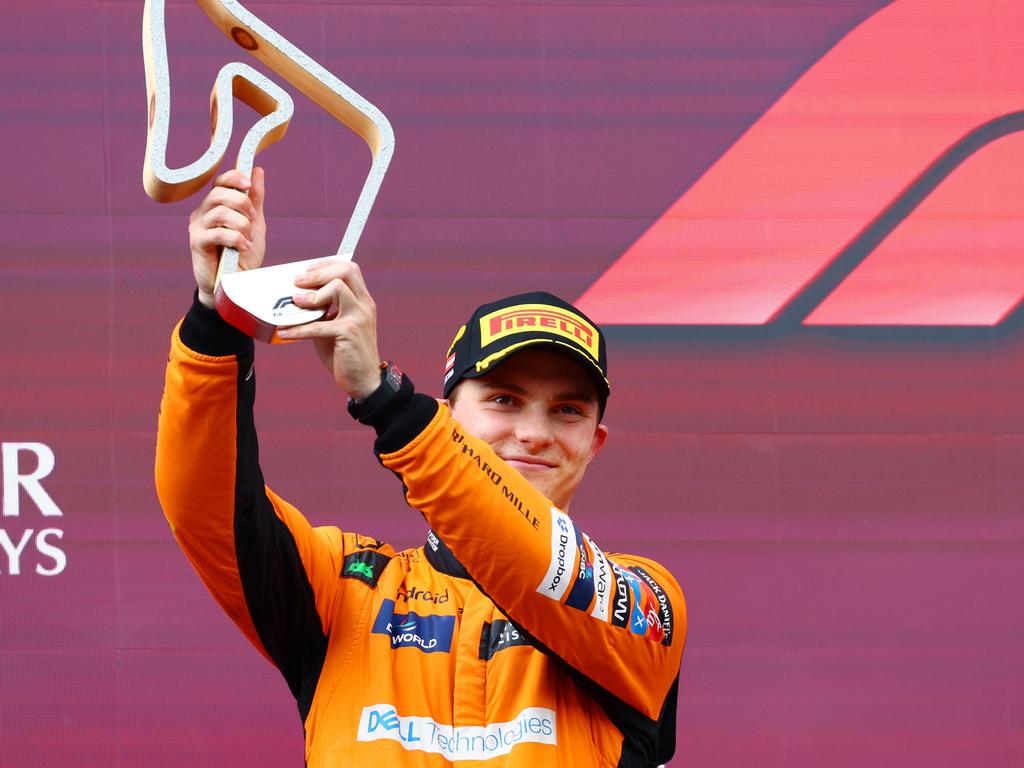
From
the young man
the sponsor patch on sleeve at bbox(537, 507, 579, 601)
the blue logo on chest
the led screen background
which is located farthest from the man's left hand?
the led screen background

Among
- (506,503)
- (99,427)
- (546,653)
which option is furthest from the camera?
(99,427)

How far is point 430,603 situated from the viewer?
1254mm

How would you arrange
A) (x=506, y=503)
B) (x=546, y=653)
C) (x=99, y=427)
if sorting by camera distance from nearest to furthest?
(x=506, y=503)
(x=546, y=653)
(x=99, y=427)

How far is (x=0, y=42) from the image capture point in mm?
2377

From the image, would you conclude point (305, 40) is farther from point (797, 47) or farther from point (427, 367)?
point (797, 47)

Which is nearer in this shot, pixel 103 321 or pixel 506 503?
pixel 506 503

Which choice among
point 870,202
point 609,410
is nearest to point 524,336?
point 609,410

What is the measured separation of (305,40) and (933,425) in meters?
1.54

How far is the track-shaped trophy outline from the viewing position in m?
1.01

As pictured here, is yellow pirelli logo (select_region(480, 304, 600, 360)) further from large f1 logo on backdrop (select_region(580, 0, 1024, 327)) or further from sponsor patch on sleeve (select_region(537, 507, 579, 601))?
large f1 logo on backdrop (select_region(580, 0, 1024, 327))

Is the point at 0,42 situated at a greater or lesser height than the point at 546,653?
greater

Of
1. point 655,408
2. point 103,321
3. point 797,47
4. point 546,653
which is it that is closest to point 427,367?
point 655,408

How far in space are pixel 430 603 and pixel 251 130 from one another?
0.53 metres

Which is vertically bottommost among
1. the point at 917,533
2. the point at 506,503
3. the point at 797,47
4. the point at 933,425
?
the point at 506,503
